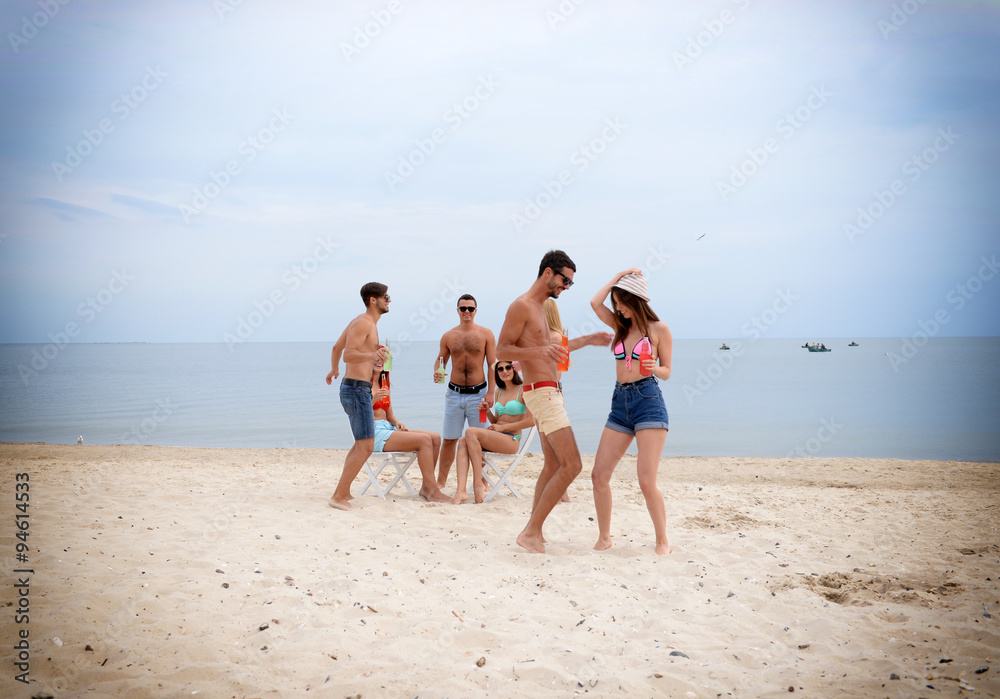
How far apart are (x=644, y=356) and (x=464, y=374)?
3069 millimetres

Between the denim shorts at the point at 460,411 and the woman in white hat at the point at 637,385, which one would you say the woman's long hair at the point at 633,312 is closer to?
the woman in white hat at the point at 637,385

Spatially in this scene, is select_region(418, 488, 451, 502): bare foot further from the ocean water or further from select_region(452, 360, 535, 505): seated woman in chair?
the ocean water

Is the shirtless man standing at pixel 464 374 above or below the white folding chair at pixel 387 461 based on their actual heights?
above

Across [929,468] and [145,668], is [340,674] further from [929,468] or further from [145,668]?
[929,468]

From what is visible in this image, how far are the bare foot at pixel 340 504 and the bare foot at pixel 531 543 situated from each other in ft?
6.71

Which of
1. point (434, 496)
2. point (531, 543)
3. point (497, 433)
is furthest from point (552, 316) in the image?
point (434, 496)

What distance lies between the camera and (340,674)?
9.62 ft

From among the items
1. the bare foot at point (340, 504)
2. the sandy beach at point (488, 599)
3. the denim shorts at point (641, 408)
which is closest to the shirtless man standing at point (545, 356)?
the denim shorts at point (641, 408)

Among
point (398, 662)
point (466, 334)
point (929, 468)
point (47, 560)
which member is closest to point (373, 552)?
point (398, 662)

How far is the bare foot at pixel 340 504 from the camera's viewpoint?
6180mm

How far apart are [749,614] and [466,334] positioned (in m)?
4.43

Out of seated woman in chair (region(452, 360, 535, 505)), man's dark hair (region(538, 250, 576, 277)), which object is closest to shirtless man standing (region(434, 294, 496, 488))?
seated woman in chair (region(452, 360, 535, 505))

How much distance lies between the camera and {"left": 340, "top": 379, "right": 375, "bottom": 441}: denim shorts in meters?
6.07

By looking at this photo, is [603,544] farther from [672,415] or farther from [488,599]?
[672,415]
